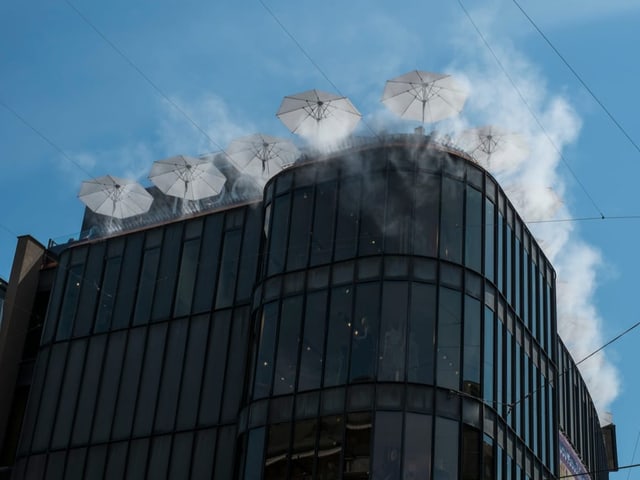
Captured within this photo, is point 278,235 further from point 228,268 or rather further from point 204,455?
point 204,455

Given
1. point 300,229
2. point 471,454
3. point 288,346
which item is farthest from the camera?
point 300,229

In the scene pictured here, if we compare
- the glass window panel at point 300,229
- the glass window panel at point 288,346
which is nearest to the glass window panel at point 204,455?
the glass window panel at point 288,346

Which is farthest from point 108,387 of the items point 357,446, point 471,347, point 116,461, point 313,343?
point 471,347

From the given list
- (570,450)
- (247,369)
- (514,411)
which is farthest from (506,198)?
(570,450)

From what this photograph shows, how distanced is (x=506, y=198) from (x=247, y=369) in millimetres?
11708

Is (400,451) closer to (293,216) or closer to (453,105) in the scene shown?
(293,216)

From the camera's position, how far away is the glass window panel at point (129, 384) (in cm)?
4494

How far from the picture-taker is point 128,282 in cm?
4866

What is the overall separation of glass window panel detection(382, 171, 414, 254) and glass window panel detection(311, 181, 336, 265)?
6.85ft

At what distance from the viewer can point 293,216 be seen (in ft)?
136

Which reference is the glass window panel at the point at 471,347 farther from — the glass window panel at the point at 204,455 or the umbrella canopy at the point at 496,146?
the glass window panel at the point at 204,455

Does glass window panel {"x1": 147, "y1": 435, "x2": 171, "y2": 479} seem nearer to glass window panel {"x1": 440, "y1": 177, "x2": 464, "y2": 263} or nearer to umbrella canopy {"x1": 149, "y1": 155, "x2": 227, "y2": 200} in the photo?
umbrella canopy {"x1": 149, "y1": 155, "x2": 227, "y2": 200}

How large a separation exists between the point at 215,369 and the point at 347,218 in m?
8.28

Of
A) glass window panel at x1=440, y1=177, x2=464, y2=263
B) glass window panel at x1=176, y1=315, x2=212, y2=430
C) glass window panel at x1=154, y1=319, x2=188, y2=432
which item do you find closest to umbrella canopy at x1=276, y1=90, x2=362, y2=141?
glass window panel at x1=440, y1=177, x2=464, y2=263
